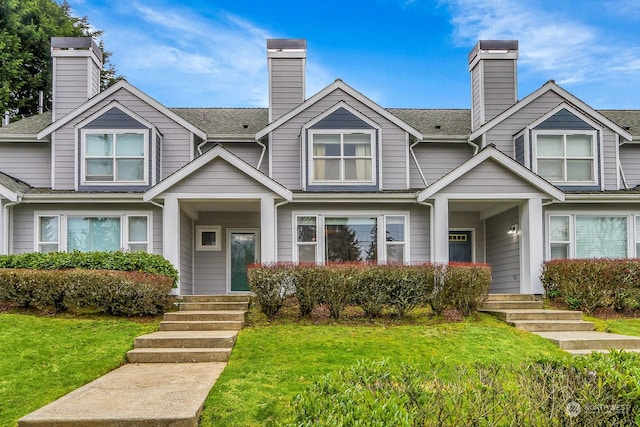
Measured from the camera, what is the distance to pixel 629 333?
10367 mm

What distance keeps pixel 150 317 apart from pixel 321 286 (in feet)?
11.8

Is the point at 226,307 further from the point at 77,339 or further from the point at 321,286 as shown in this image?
the point at 77,339

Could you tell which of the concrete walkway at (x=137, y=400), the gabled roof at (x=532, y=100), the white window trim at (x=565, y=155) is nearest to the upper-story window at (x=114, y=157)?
the concrete walkway at (x=137, y=400)

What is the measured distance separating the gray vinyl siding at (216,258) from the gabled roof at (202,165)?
2.79 metres

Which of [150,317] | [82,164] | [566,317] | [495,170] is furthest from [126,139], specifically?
[566,317]

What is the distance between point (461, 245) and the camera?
16.2 metres

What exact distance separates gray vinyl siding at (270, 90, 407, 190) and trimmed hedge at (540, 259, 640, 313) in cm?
511

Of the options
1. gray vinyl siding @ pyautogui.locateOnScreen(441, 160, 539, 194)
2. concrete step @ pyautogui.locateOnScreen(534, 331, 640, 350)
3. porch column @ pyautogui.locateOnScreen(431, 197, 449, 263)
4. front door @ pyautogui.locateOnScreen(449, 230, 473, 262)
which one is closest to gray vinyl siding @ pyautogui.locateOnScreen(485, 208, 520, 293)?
front door @ pyautogui.locateOnScreen(449, 230, 473, 262)

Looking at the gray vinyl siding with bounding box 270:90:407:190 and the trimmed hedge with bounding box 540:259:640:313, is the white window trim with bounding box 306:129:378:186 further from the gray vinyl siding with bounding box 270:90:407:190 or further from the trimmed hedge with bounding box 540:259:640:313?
the trimmed hedge with bounding box 540:259:640:313

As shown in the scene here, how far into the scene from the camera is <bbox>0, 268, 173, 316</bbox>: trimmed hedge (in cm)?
1084

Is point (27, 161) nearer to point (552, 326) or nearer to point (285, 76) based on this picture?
point (285, 76)

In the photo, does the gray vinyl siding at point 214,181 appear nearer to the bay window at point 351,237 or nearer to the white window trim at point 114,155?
the white window trim at point 114,155

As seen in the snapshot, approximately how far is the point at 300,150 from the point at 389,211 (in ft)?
9.87

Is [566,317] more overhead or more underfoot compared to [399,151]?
more underfoot
